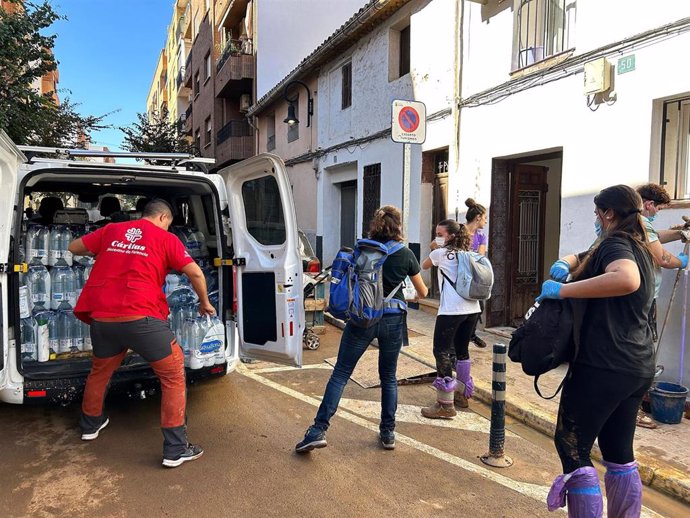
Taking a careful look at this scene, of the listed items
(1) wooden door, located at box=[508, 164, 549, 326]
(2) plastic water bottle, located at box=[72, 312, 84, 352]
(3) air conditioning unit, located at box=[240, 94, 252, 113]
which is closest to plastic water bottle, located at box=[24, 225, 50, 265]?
(2) plastic water bottle, located at box=[72, 312, 84, 352]

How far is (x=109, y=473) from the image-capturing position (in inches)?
134

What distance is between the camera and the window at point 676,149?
507 cm

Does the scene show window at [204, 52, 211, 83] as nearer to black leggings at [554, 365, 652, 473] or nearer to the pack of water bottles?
the pack of water bottles

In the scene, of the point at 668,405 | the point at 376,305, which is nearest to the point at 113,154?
the point at 376,305

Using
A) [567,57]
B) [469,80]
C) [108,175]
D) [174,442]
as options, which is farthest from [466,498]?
[469,80]

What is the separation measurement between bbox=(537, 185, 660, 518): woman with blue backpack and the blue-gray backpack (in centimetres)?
171

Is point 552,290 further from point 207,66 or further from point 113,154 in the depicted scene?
point 207,66

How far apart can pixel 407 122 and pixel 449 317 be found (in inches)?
80.8

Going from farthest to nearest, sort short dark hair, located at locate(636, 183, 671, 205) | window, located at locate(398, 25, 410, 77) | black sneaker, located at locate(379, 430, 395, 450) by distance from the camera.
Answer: window, located at locate(398, 25, 410, 77)
short dark hair, located at locate(636, 183, 671, 205)
black sneaker, located at locate(379, 430, 395, 450)

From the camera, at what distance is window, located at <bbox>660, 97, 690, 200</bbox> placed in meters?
5.07

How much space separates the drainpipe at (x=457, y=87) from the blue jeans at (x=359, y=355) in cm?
494

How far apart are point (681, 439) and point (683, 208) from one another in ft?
6.73

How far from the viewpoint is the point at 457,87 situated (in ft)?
26.9

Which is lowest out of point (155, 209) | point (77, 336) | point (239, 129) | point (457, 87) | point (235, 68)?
point (77, 336)
